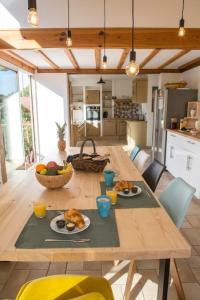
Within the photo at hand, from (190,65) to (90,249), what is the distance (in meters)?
5.23

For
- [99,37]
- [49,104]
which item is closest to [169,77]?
[49,104]

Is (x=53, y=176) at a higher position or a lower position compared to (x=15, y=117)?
lower

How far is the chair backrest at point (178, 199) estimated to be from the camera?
146 centimetres

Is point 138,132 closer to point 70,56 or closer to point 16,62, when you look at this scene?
point 70,56

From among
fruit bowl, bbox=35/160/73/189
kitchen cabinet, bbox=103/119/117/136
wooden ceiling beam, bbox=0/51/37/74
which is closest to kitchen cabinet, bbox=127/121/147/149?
kitchen cabinet, bbox=103/119/117/136

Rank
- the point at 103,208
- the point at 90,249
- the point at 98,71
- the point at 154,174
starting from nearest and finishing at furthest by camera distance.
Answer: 1. the point at 90,249
2. the point at 103,208
3. the point at 154,174
4. the point at 98,71

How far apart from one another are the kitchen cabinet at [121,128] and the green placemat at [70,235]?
833 cm

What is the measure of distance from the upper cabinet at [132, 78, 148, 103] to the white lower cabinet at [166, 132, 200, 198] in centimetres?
299

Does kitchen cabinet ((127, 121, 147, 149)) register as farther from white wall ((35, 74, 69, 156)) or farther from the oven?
white wall ((35, 74, 69, 156))

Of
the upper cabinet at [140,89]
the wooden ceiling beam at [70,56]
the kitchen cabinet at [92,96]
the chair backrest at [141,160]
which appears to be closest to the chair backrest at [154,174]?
the chair backrest at [141,160]

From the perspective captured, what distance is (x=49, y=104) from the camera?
615 cm

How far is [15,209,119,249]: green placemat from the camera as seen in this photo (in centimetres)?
103

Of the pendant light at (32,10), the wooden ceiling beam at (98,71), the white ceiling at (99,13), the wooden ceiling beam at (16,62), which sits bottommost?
the pendant light at (32,10)

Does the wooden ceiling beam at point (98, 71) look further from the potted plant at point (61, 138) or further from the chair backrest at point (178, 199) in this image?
the chair backrest at point (178, 199)
